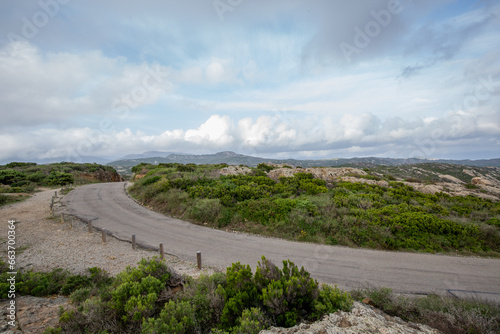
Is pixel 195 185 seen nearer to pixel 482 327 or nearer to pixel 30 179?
pixel 482 327

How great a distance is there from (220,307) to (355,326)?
241 centimetres

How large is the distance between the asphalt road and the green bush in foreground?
3529mm

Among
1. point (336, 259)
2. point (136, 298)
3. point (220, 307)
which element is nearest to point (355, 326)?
point (220, 307)

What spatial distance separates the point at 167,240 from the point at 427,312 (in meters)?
10.6

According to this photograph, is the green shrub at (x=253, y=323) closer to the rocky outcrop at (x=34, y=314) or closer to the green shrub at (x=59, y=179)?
the rocky outcrop at (x=34, y=314)

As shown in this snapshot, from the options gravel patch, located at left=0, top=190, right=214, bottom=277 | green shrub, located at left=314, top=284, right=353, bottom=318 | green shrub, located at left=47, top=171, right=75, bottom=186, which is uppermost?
green shrub, located at left=47, top=171, right=75, bottom=186

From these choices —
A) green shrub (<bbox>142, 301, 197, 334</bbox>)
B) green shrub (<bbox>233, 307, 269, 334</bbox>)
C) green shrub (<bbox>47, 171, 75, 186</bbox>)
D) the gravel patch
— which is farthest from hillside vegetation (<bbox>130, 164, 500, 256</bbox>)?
green shrub (<bbox>47, 171, 75, 186</bbox>)

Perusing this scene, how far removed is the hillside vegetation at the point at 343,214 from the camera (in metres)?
10.6

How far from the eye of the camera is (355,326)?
338cm

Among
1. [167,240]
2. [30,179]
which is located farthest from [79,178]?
[167,240]

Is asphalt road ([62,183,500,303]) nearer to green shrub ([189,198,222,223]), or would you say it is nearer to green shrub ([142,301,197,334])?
green shrub ([189,198,222,223])

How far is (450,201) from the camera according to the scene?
1611cm

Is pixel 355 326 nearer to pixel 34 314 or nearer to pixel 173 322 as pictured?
pixel 173 322

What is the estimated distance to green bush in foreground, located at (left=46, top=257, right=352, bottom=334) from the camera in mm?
3590
